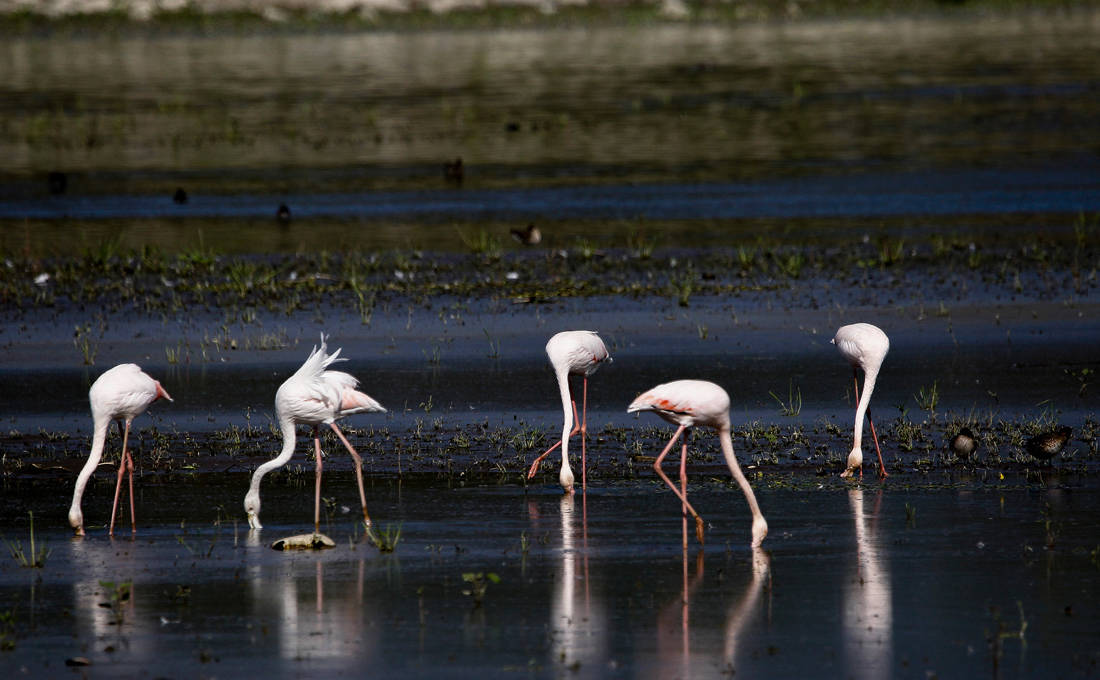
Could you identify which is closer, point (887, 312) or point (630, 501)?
point (630, 501)

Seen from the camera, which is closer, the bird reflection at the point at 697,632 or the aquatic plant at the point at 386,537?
the bird reflection at the point at 697,632

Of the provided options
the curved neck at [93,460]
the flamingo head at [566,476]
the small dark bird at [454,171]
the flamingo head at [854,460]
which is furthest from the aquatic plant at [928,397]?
the small dark bird at [454,171]

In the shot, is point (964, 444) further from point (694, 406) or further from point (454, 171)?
point (454, 171)

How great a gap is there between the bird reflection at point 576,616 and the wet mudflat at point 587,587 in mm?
18

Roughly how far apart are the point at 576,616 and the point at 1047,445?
450cm

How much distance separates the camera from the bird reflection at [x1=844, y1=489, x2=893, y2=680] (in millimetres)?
7570

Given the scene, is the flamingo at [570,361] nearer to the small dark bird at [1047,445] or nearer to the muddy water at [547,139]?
the small dark bird at [1047,445]

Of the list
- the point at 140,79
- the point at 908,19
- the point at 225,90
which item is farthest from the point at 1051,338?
the point at 908,19

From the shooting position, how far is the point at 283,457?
1041 centimetres

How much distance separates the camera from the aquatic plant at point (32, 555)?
31.2ft

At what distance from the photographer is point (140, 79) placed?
2240 inches

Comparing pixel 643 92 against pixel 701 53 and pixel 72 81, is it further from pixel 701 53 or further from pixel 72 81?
pixel 72 81

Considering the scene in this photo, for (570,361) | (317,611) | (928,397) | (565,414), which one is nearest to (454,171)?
(928,397)

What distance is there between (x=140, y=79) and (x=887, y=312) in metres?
44.0
